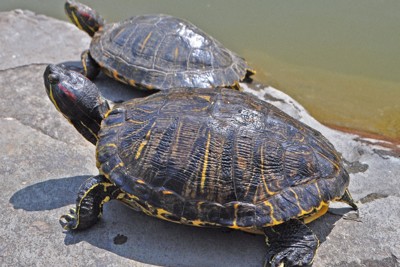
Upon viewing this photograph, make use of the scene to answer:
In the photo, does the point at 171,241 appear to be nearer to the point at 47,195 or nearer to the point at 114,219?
the point at 114,219

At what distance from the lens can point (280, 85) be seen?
748cm

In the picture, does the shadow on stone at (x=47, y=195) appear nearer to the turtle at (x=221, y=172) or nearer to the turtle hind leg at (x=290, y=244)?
the turtle at (x=221, y=172)

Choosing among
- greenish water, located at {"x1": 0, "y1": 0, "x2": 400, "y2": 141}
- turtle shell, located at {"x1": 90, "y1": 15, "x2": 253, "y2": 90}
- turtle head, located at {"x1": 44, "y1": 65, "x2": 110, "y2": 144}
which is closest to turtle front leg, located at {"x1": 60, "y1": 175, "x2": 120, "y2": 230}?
turtle head, located at {"x1": 44, "y1": 65, "x2": 110, "y2": 144}

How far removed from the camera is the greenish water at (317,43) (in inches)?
279

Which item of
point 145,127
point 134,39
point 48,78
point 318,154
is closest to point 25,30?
point 134,39

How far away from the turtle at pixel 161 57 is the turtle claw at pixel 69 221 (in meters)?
2.37

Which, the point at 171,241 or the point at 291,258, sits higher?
the point at 291,258

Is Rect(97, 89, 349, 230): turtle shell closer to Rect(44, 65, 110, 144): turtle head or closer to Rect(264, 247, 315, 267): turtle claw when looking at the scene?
Rect(264, 247, 315, 267): turtle claw

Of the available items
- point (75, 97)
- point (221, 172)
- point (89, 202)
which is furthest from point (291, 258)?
point (75, 97)

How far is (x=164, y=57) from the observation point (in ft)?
20.2

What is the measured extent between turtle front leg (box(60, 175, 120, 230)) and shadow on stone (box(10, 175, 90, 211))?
30 centimetres

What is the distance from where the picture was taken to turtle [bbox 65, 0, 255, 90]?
6061 millimetres

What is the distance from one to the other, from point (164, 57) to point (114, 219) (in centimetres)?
265

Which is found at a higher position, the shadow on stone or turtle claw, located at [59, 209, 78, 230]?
turtle claw, located at [59, 209, 78, 230]
